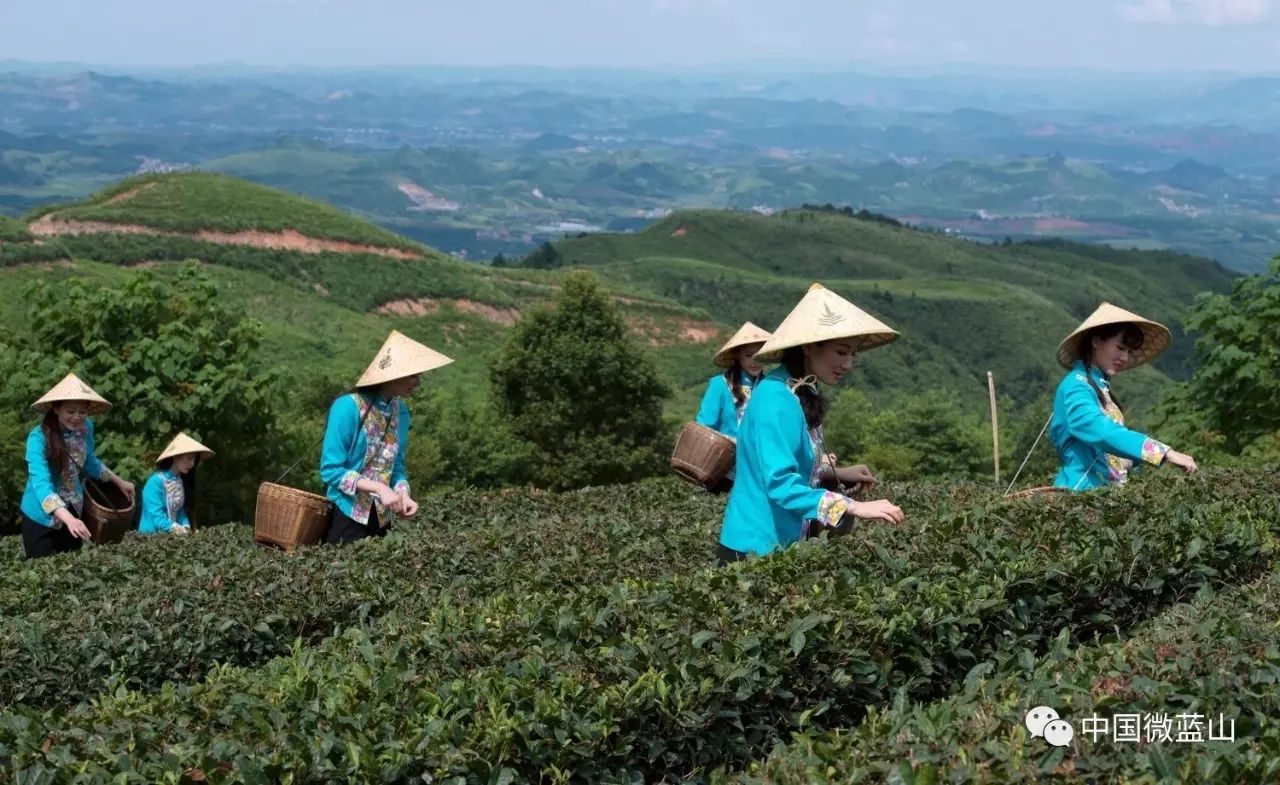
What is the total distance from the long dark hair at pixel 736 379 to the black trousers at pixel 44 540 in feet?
16.7

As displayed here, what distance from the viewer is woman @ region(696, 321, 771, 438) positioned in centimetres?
1034

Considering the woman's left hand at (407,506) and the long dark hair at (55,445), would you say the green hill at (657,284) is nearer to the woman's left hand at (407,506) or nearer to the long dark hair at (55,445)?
the long dark hair at (55,445)

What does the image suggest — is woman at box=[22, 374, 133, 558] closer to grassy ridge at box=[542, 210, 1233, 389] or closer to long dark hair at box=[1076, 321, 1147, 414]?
long dark hair at box=[1076, 321, 1147, 414]

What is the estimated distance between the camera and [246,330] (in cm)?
1938

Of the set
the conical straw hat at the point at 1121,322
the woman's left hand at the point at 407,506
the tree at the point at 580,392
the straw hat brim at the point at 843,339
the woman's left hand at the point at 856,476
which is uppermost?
the straw hat brim at the point at 843,339

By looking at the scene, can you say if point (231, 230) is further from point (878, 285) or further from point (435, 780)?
point (435, 780)

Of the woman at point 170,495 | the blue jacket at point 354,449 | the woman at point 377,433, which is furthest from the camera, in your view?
the woman at point 170,495

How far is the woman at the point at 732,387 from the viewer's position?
1034cm

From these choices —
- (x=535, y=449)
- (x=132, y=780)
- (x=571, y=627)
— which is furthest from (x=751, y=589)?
(x=535, y=449)

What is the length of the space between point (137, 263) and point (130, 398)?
2046 inches

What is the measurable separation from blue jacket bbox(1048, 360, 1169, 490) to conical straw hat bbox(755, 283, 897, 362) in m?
1.80

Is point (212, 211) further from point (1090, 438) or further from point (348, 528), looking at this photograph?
point (1090, 438)

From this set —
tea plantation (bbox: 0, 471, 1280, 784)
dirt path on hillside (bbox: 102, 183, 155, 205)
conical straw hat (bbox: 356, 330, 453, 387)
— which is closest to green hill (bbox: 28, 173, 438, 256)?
dirt path on hillside (bbox: 102, 183, 155, 205)

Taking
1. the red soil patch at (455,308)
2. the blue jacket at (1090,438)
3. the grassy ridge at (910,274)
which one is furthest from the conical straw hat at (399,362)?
the grassy ridge at (910,274)
